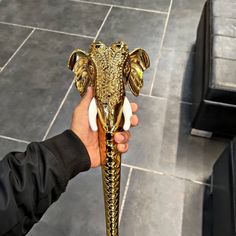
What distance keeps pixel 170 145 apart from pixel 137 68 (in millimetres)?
789

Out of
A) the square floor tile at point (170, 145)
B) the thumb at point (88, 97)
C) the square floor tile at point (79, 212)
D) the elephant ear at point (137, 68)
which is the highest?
the elephant ear at point (137, 68)

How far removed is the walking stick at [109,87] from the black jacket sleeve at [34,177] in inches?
3.5

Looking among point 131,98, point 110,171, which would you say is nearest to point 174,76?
point 131,98

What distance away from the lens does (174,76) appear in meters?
1.96

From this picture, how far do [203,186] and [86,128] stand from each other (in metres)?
0.74

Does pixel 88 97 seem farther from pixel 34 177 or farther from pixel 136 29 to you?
pixel 136 29

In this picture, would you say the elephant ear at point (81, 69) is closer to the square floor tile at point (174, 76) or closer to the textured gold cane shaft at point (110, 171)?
the textured gold cane shaft at point (110, 171)

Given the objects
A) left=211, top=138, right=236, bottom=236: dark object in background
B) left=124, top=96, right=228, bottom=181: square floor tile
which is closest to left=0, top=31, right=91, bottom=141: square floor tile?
left=124, top=96, right=228, bottom=181: square floor tile

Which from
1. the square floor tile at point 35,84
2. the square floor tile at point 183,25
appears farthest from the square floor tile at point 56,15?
the square floor tile at point 183,25

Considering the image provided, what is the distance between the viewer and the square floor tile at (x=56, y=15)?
2291mm

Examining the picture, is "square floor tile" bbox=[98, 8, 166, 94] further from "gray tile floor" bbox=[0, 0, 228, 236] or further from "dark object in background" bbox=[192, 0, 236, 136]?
"dark object in background" bbox=[192, 0, 236, 136]

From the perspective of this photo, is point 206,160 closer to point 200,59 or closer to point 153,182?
point 153,182

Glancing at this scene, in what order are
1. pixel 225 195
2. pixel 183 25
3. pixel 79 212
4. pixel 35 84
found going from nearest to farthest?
pixel 225 195 → pixel 79 212 → pixel 35 84 → pixel 183 25

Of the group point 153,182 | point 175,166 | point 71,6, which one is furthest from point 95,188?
point 71,6
